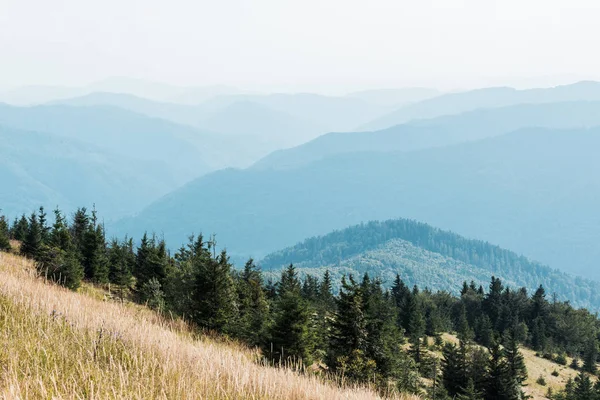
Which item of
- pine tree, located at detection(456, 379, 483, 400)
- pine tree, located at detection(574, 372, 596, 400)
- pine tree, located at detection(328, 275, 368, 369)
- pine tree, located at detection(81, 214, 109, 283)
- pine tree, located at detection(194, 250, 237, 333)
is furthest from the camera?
pine tree, located at detection(574, 372, 596, 400)

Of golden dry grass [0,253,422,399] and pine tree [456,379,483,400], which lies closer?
golden dry grass [0,253,422,399]

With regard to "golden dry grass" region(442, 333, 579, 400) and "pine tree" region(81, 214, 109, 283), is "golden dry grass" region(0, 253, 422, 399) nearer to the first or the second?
"pine tree" region(81, 214, 109, 283)

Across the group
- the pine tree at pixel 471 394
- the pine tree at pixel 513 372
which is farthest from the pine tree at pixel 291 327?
the pine tree at pixel 513 372

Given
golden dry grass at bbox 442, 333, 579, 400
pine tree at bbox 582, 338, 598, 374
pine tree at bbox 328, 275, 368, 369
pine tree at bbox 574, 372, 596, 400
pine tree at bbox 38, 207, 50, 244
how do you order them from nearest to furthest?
1. pine tree at bbox 328, 275, 368, 369
2. pine tree at bbox 574, 372, 596, 400
3. pine tree at bbox 38, 207, 50, 244
4. golden dry grass at bbox 442, 333, 579, 400
5. pine tree at bbox 582, 338, 598, 374

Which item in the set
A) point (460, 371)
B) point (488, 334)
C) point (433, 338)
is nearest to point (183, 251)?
point (460, 371)

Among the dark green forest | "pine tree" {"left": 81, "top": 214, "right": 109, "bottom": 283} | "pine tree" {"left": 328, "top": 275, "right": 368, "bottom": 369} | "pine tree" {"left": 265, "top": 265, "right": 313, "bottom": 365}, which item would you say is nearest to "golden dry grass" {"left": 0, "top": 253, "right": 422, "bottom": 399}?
the dark green forest

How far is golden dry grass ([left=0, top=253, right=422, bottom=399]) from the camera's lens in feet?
10.8

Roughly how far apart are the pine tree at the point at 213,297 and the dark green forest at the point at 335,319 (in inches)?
2.8

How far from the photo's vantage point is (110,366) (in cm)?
384

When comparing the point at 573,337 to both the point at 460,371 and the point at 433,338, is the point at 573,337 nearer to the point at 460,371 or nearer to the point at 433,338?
the point at 433,338

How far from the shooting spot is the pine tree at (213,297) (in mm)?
26312

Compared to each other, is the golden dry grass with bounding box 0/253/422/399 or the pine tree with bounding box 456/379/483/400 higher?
the golden dry grass with bounding box 0/253/422/399

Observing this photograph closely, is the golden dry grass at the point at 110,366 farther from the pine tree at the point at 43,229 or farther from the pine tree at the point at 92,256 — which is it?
the pine tree at the point at 43,229

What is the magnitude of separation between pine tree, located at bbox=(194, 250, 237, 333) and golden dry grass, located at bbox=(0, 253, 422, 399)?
20743 mm
